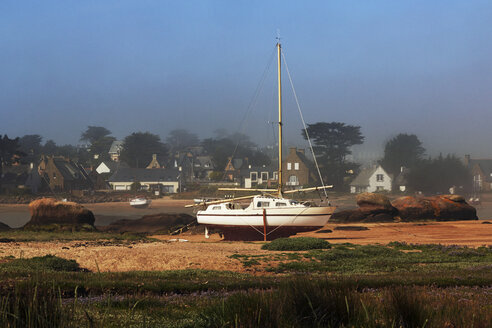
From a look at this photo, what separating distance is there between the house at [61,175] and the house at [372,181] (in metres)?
62.3

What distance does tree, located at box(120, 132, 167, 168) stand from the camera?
15850cm

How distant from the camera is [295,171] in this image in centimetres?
11875

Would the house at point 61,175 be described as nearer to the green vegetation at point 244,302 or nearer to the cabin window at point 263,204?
the cabin window at point 263,204

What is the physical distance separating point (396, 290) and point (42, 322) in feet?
17.9

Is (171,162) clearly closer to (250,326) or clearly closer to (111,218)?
(111,218)

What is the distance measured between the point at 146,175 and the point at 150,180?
2.08 m

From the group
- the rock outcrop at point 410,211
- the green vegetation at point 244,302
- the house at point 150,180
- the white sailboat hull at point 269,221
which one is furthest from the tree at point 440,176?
the green vegetation at point 244,302

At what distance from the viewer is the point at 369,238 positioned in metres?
42.8

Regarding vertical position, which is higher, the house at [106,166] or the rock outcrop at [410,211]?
the house at [106,166]

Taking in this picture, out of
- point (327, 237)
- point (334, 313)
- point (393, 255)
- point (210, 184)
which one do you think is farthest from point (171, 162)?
point (334, 313)

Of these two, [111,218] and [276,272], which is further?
[111,218]

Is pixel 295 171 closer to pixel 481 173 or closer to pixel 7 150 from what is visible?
pixel 481 173

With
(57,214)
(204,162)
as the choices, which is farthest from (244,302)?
(204,162)

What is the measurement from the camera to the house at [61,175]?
119750 millimetres
